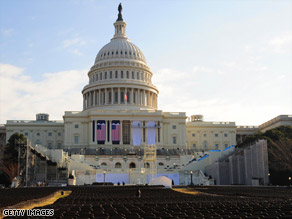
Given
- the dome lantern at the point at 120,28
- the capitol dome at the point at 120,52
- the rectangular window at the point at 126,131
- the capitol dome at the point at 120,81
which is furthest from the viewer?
the dome lantern at the point at 120,28

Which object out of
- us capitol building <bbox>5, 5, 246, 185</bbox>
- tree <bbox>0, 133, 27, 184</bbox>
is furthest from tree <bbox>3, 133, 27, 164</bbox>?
us capitol building <bbox>5, 5, 246, 185</bbox>

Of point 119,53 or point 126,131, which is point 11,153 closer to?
point 126,131

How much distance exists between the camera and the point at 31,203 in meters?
26.7

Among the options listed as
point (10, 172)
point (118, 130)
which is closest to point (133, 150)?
point (118, 130)

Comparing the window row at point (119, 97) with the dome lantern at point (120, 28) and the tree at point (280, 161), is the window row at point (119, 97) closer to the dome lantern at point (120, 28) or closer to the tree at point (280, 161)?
the dome lantern at point (120, 28)

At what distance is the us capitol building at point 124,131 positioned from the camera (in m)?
90.8

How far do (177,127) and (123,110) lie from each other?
1664 cm

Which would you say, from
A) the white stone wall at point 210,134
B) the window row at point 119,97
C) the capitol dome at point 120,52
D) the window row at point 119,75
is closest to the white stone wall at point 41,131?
the window row at point 119,97

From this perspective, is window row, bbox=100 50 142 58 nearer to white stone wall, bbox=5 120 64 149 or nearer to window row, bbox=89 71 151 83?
window row, bbox=89 71 151 83

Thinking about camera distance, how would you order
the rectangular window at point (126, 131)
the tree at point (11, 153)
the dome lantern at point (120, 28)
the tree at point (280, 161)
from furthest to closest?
the dome lantern at point (120, 28) < the rectangular window at point (126, 131) < the tree at point (11, 153) < the tree at point (280, 161)

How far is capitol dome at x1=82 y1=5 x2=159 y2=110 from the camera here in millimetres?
132375

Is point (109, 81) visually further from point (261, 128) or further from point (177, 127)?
point (261, 128)

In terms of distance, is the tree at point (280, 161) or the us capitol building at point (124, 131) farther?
the us capitol building at point (124, 131)

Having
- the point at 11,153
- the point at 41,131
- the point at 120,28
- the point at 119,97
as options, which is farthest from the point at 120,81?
the point at 11,153
